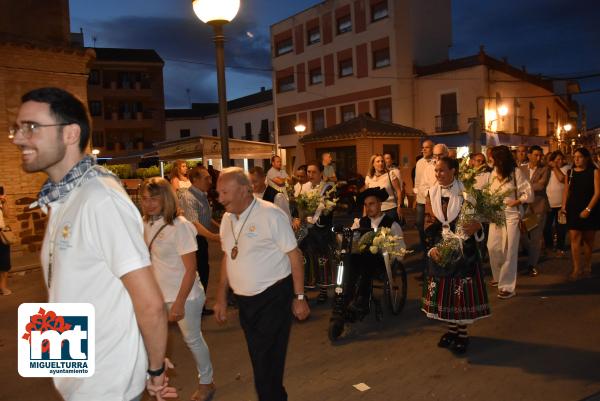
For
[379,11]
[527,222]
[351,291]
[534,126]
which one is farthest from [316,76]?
[351,291]

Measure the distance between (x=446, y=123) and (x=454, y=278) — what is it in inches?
1066

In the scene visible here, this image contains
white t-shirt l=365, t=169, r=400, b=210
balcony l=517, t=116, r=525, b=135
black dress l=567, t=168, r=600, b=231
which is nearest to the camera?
black dress l=567, t=168, r=600, b=231

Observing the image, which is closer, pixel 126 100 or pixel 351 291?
pixel 351 291

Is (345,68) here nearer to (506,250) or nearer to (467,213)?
(506,250)

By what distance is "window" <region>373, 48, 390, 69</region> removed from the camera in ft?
107

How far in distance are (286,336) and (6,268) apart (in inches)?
279

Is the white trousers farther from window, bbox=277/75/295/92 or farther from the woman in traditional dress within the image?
window, bbox=277/75/295/92

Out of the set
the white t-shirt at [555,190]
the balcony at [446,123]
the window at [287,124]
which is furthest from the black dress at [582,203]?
the window at [287,124]

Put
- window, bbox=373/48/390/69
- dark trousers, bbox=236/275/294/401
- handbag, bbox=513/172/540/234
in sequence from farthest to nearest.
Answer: window, bbox=373/48/390/69, handbag, bbox=513/172/540/234, dark trousers, bbox=236/275/294/401

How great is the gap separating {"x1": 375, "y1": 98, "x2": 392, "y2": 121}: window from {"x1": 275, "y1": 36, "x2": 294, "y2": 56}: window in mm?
10544

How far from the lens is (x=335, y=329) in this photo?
228 inches

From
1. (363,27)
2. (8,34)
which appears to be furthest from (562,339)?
(363,27)
